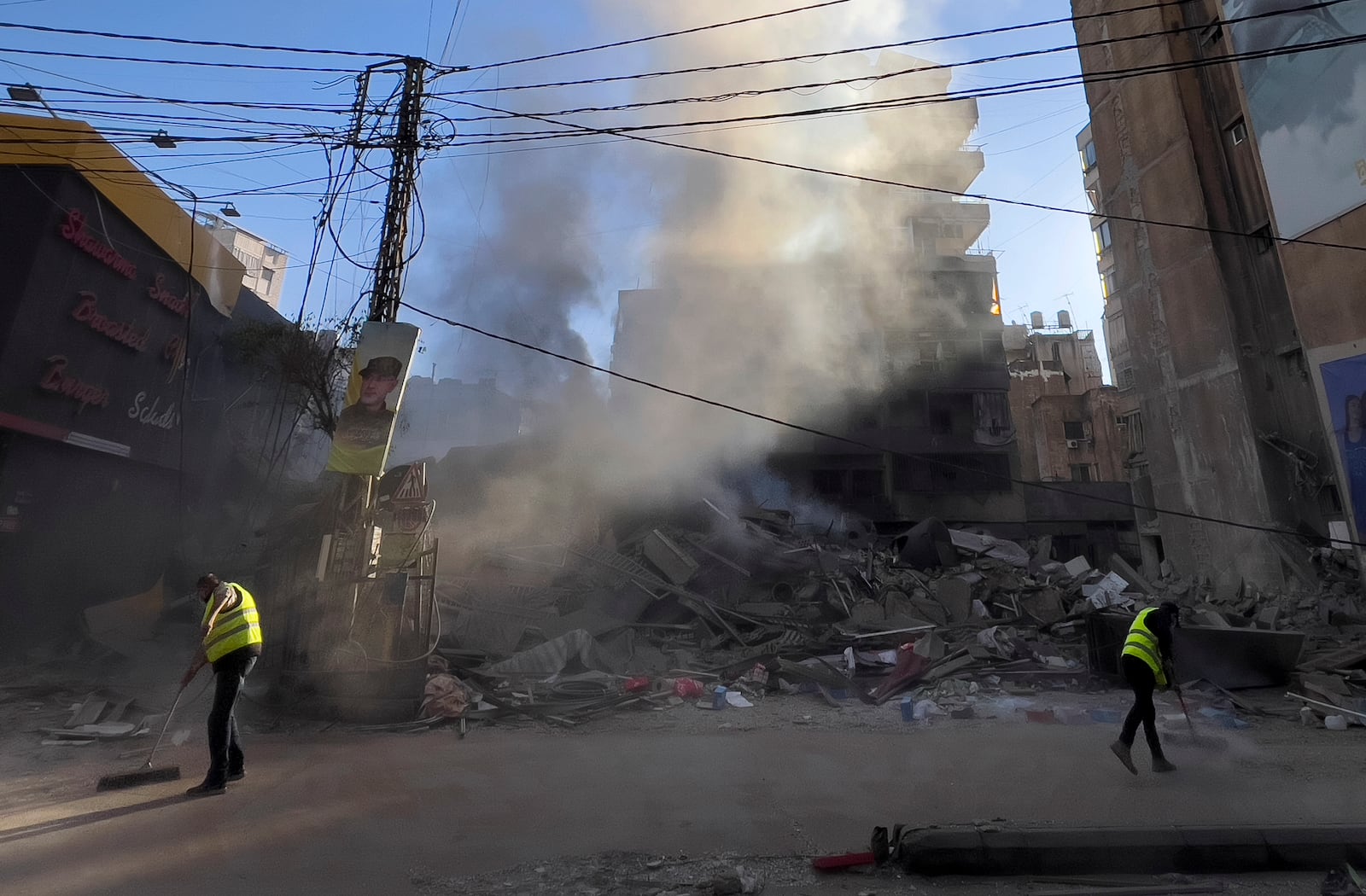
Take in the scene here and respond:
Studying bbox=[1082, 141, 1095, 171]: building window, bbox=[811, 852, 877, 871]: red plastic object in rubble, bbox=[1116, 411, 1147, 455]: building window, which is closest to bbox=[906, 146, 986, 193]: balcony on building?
bbox=[1116, 411, 1147, 455]: building window

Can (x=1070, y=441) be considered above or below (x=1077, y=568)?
above

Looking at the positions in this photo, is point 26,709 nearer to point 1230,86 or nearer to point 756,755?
point 756,755

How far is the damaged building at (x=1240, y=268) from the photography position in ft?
38.2

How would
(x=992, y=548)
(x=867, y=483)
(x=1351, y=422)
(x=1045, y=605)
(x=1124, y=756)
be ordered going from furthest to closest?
1. (x=867, y=483)
2. (x=992, y=548)
3. (x=1351, y=422)
4. (x=1045, y=605)
5. (x=1124, y=756)

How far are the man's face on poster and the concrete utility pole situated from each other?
2.38ft

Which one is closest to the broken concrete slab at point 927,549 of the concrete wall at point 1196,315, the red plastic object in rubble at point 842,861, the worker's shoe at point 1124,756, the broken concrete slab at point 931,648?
the broken concrete slab at point 931,648

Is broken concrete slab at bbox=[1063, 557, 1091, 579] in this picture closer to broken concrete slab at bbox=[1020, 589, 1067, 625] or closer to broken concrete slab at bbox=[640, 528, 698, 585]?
broken concrete slab at bbox=[1020, 589, 1067, 625]

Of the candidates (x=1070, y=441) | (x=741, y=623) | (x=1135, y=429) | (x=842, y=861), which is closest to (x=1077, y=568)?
(x=741, y=623)

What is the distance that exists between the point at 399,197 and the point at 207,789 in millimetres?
5787

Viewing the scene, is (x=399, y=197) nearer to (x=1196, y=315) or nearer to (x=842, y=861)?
(x=842, y=861)

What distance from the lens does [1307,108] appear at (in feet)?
39.7

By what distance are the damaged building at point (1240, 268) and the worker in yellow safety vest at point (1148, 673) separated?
8483mm

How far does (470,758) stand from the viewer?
5.16 meters

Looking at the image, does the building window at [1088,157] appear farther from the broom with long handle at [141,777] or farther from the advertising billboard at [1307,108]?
the broom with long handle at [141,777]
